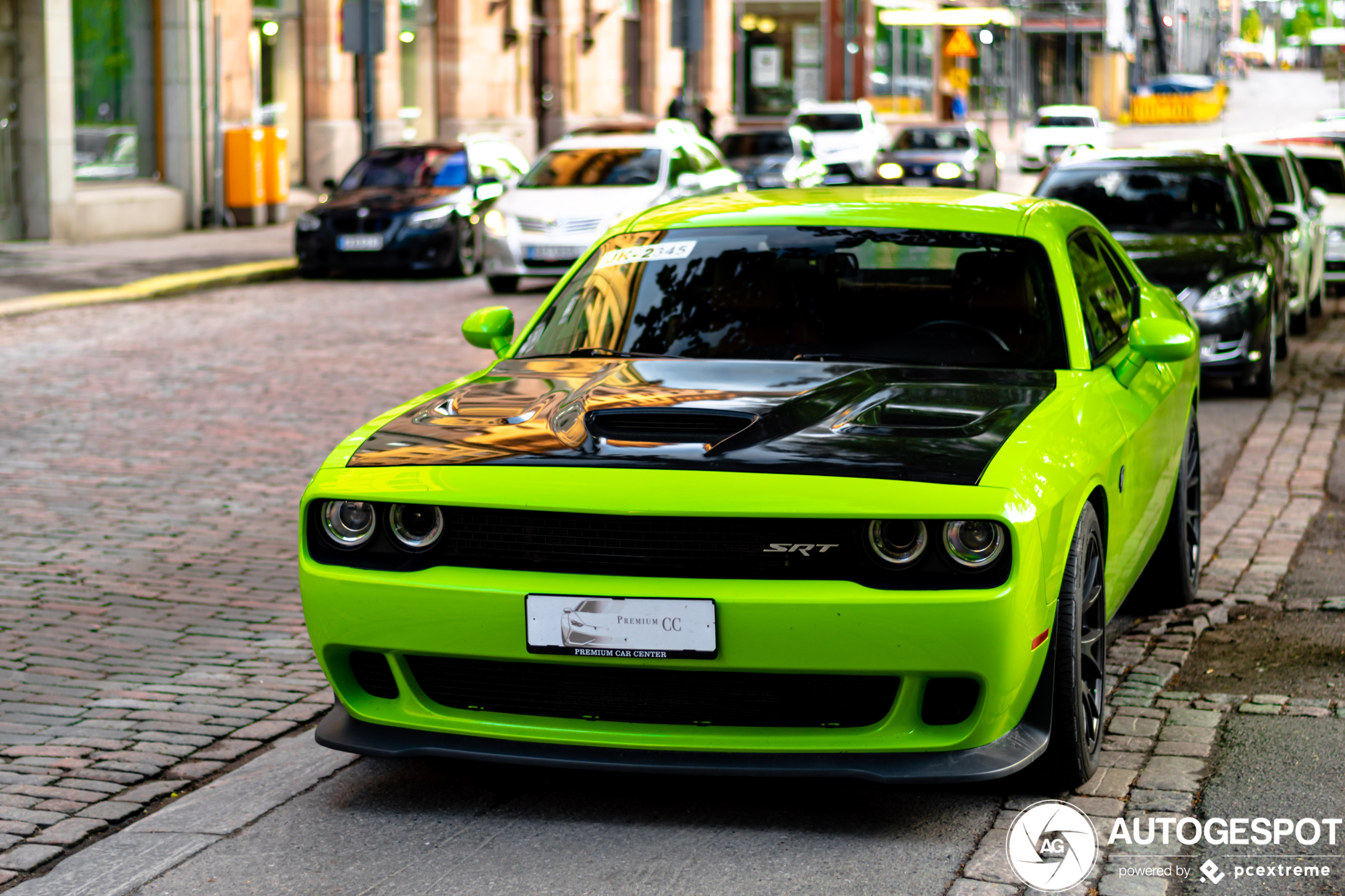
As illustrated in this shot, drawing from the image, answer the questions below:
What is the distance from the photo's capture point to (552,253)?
1827 cm

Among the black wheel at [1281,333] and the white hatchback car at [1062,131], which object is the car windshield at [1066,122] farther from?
the black wheel at [1281,333]

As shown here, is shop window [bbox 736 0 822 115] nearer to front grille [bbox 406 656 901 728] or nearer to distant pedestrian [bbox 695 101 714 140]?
distant pedestrian [bbox 695 101 714 140]

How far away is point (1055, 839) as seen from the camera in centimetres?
414

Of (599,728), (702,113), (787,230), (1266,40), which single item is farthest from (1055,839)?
(1266,40)

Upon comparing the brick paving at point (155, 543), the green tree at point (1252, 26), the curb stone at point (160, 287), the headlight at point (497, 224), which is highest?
the green tree at point (1252, 26)

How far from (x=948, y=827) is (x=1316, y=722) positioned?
4.50 feet

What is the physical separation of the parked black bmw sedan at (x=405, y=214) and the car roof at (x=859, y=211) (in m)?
14.5

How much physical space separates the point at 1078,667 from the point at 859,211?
1.83 meters

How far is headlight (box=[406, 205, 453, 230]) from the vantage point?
20.2 meters

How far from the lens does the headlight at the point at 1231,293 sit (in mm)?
11633

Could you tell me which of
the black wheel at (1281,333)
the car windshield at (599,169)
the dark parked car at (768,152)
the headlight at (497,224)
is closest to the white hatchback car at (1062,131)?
the dark parked car at (768,152)

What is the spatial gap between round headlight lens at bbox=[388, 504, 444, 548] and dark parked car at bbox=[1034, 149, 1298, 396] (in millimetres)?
8273

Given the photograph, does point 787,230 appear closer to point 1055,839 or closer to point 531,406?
point 531,406

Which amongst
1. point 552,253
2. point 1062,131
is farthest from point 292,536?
point 1062,131
